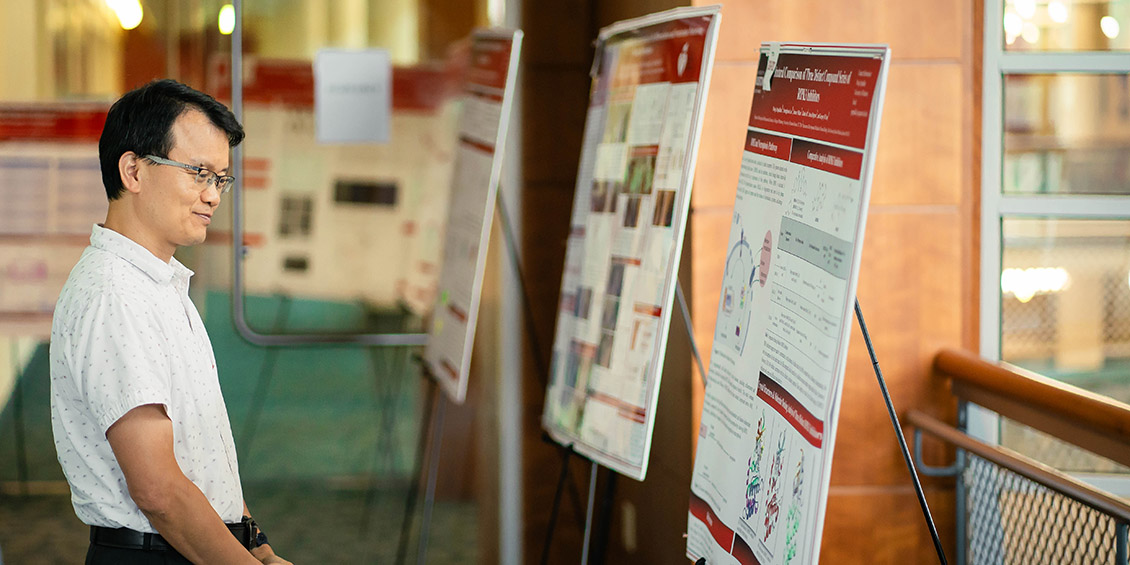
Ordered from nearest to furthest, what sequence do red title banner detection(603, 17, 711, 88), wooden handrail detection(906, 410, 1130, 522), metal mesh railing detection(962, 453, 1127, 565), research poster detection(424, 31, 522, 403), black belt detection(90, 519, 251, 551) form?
1. black belt detection(90, 519, 251, 551)
2. wooden handrail detection(906, 410, 1130, 522)
3. metal mesh railing detection(962, 453, 1127, 565)
4. red title banner detection(603, 17, 711, 88)
5. research poster detection(424, 31, 522, 403)

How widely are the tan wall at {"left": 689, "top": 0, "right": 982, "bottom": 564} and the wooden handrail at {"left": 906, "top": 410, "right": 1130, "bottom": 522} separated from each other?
0.43 feet

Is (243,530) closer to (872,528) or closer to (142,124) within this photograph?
(142,124)

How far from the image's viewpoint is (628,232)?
90.1 inches

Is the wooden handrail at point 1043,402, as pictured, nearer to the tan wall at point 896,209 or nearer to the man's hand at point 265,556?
the tan wall at point 896,209

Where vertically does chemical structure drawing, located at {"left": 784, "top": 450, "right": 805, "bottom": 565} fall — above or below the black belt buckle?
above

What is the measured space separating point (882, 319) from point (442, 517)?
2042 mm

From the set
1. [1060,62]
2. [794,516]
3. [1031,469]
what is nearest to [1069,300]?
[1060,62]

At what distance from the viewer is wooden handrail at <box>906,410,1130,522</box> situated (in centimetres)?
172

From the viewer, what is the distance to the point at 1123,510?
5.51 ft

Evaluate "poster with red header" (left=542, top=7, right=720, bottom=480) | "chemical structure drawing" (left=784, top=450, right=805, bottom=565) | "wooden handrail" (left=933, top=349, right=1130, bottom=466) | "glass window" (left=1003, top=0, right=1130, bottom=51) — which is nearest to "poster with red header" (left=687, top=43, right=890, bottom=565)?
"chemical structure drawing" (left=784, top=450, right=805, bottom=565)

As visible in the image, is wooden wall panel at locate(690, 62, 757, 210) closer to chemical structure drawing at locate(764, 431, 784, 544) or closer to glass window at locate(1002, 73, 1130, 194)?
glass window at locate(1002, 73, 1130, 194)

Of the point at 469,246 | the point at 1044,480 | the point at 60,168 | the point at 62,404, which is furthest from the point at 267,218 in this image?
the point at 1044,480

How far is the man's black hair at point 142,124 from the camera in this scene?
146 cm

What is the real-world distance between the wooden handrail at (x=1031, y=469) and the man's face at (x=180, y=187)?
1689 mm
